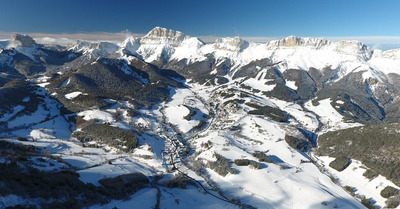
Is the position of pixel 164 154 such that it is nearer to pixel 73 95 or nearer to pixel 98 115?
pixel 98 115

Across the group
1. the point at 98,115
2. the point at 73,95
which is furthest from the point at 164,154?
the point at 73,95

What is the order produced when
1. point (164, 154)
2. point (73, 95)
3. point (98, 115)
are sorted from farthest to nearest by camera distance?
1. point (73, 95)
2. point (98, 115)
3. point (164, 154)

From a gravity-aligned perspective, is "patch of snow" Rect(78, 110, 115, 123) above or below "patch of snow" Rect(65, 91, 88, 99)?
below

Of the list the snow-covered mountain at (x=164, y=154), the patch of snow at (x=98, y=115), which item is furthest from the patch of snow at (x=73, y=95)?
the patch of snow at (x=98, y=115)

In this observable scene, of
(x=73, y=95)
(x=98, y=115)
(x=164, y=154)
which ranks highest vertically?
(x=73, y=95)

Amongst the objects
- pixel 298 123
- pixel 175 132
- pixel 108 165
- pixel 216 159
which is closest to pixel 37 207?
pixel 108 165

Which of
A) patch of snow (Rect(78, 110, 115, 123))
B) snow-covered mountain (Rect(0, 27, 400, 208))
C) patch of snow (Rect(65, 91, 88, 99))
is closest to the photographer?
snow-covered mountain (Rect(0, 27, 400, 208))

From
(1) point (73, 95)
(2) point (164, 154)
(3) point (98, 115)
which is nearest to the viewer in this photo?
(2) point (164, 154)

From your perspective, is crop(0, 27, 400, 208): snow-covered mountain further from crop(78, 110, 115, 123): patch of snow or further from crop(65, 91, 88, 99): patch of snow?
crop(65, 91, 88, 99): patch of snow

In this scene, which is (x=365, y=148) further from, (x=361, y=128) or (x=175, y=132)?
(x=175, y=132)

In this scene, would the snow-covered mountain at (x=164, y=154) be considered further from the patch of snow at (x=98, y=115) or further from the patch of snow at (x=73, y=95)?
the patch of snow at (x=73, y=95)

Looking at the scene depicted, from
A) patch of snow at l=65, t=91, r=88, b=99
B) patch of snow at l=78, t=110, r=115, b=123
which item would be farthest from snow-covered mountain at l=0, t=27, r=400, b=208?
patch of snow at l=65, t=91, r=88, b=99
